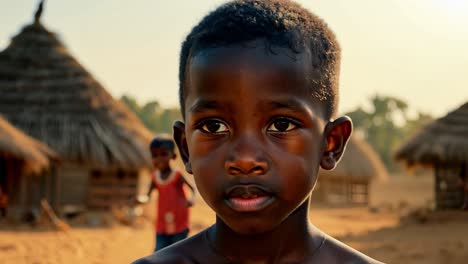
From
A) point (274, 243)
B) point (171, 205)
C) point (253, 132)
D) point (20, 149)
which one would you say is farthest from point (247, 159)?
point (20, 149)

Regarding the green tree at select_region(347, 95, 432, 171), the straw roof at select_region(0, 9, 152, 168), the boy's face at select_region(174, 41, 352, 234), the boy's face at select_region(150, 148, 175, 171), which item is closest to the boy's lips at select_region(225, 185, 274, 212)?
the boy's face at select_region(174, 41, 352, 234)

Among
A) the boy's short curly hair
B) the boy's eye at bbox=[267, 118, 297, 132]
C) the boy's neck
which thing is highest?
the boy's short curly hair

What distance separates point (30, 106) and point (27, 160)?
3.26 metres

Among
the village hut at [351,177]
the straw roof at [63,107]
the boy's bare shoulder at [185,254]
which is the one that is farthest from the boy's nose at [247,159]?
the village hut at [351,177]

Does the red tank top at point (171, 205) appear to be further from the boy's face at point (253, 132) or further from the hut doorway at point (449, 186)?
the hut doorway at point (449, 186)

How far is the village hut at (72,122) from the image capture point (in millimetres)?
15859

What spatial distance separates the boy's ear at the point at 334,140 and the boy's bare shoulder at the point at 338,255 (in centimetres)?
22

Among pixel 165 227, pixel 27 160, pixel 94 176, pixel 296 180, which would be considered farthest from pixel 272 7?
pixel 94 176

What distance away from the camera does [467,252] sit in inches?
364

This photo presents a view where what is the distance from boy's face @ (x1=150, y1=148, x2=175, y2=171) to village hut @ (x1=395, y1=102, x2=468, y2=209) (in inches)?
489

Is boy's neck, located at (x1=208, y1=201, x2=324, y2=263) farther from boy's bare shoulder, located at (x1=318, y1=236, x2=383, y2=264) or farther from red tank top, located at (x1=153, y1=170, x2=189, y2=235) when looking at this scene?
red tank top, located at (x1=153, y1=170, x2=189, y2=235)

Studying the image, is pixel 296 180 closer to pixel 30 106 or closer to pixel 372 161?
pixel 30 106

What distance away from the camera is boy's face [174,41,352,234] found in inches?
57.6

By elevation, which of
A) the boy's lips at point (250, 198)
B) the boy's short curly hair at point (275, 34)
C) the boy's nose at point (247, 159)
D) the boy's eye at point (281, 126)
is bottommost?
the boy's lips at point (250, 198)
